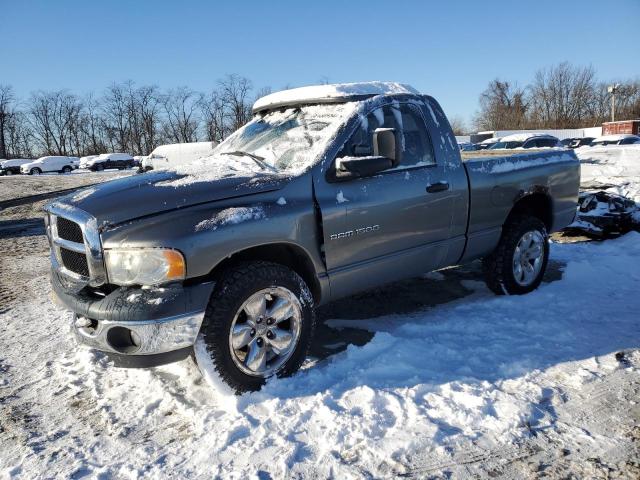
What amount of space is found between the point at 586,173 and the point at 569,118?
234ft

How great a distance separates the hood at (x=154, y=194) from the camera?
2.91 meters

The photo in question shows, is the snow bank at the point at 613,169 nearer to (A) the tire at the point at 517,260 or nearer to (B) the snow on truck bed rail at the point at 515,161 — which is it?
(B) the snow on truck bed rail at the point at 515,161

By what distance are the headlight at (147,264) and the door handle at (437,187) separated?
2.06 m

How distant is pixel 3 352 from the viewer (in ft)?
13.3

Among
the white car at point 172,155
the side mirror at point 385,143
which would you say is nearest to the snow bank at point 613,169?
the side mirror at point 385,143

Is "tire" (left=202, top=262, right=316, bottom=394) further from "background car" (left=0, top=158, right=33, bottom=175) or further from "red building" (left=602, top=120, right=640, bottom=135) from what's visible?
"red building" (left=602, top=120, right=640, bottom=135)

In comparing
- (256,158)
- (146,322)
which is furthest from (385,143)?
(146,322)

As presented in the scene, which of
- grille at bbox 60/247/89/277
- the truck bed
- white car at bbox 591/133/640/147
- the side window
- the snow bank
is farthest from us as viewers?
white car at bbox 591/133/640/147

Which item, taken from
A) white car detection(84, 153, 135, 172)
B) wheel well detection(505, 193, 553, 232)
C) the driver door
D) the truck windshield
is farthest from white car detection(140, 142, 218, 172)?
the driver door

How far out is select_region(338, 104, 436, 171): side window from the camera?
370 centimetres

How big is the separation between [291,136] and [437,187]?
1.23 metres

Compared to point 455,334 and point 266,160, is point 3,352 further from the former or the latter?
point 455,334

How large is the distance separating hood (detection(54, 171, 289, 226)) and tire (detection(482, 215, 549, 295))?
2.48 metres

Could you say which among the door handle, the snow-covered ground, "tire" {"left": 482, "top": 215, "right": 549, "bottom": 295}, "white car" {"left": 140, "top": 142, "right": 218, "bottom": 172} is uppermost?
"white car" {"left": 140, "top": 142, "right": 218, "bottom": 172}
